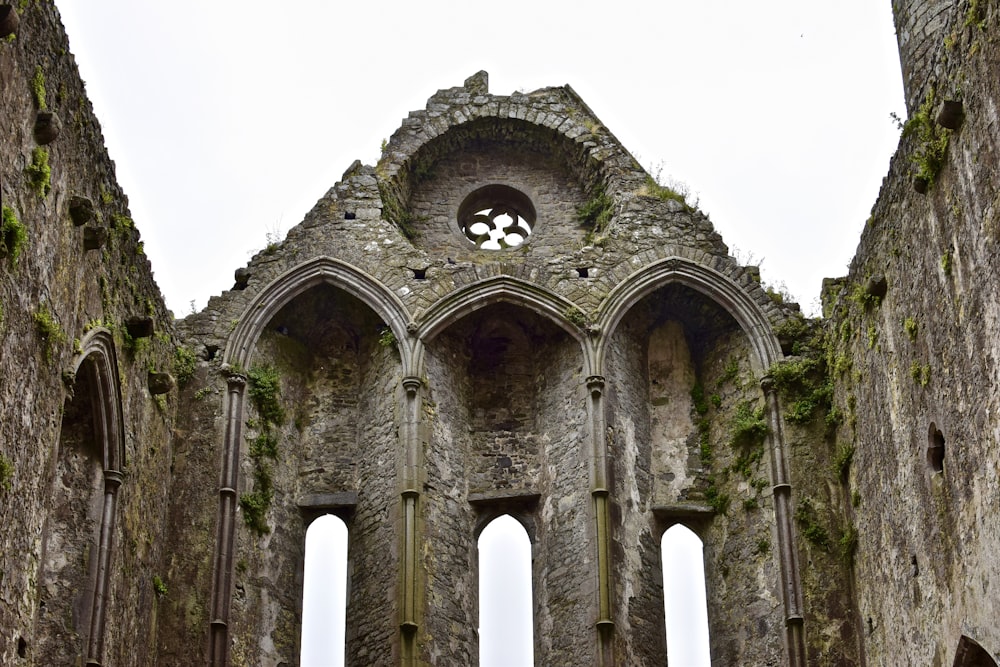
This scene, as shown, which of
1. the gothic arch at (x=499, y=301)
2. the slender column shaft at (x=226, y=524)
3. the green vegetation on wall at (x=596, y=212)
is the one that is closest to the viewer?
the slender column shaft at (x=226, y=524)

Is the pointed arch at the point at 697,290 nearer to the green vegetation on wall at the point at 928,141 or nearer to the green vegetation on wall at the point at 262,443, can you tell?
the green vegetation on wall at the point at 262,443

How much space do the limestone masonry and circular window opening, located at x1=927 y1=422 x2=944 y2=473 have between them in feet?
0.12

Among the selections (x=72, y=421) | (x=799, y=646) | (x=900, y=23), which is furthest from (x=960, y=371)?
(x=72, y=421)

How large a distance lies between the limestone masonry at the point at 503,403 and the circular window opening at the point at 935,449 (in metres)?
0.04

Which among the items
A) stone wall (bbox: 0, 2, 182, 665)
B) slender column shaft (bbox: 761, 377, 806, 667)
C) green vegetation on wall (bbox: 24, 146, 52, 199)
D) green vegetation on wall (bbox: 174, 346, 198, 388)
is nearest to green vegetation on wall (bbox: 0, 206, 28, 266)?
stone wall (bbox: 0, 2, 182, 665)

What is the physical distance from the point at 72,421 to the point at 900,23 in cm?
934

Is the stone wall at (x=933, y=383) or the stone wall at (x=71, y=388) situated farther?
the stone wall at (x=933, y=383)

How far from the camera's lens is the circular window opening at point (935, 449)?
45.1ft

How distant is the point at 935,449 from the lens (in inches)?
543

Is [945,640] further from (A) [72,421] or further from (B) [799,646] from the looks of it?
(A) [72,421]

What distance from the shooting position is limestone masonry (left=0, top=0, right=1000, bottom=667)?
42.6 ft

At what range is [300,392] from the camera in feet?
61.7

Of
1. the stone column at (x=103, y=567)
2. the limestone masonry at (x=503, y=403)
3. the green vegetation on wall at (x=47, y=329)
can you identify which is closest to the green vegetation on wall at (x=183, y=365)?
the limestone masonry at (x=503, y=403)

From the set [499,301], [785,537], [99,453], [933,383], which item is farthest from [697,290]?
[99,453]
